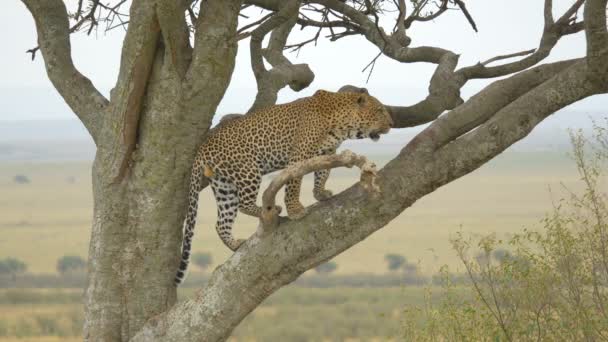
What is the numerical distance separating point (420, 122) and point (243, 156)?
1577 mm

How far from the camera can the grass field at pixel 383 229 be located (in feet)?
155

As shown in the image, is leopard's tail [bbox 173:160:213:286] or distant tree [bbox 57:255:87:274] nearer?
leopard's tail [bbox 173:160:213:286]

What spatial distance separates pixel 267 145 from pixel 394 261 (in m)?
35.7

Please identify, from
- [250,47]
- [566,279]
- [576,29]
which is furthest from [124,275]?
[576,29]

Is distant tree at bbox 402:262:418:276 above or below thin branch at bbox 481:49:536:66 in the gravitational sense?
below

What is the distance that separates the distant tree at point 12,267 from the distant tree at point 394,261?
51.1 ft

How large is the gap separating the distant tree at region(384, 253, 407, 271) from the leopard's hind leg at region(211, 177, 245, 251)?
3460 cm

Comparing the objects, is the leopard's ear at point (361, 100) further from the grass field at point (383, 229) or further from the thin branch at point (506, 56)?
the grass field at point (383, 229)

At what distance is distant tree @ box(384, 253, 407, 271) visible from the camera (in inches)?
1626

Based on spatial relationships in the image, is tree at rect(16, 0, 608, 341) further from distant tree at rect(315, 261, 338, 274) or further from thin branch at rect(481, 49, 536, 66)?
distant tree at rect(315, 261, 338, 274)

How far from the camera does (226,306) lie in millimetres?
5914

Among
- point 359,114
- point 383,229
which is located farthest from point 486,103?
point 383,229

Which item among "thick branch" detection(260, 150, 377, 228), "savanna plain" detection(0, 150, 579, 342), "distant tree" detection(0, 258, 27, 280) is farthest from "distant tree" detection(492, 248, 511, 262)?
"distant tree" detection(0, 258, 27, 280)

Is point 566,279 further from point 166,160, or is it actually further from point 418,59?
point 166,160
